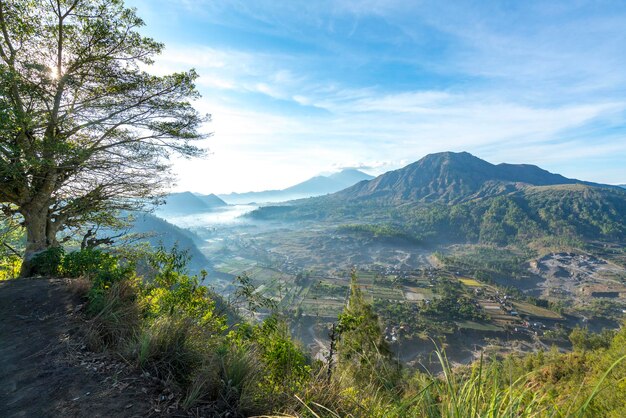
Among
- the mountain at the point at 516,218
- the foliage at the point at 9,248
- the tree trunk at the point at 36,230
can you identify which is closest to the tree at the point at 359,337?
the tree trunk at the point at 36,230

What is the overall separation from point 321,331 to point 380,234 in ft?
253

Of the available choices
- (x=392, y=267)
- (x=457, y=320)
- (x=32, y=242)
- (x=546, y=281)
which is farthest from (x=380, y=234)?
(x=32, y=242)

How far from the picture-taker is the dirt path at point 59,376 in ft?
7.10

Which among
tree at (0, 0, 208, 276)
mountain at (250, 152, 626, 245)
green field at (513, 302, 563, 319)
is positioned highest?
tree at (0, 0, 208, 276)

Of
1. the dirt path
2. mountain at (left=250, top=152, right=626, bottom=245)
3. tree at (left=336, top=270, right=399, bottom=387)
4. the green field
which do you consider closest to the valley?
the green field

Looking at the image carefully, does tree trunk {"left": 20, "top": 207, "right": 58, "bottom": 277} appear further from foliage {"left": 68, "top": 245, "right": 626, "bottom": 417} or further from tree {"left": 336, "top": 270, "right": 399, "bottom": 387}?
tree {"left": 336, "top": 270, "right": 399, "bottom": 387}

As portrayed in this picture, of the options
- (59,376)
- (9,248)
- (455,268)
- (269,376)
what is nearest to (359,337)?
(269,376)

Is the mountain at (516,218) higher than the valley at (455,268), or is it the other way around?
the mountain at (516,218)

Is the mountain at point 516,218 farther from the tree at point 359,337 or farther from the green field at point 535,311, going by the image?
the tree at point 359,337

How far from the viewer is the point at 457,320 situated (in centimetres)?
4109

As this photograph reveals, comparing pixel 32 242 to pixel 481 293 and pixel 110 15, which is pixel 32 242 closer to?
pixel 110 15

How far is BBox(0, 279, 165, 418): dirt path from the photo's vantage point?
216 cm

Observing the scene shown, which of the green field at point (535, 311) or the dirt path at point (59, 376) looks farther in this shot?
the green field at point (535, 311)

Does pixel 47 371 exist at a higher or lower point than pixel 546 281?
higher
